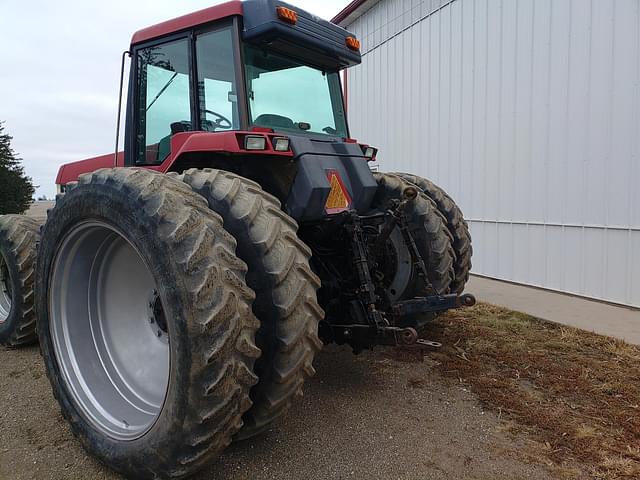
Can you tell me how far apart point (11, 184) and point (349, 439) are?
20500mm

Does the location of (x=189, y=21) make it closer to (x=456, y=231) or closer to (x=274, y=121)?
(x=274, y=121)

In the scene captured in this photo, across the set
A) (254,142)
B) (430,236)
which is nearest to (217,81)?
(254,142)

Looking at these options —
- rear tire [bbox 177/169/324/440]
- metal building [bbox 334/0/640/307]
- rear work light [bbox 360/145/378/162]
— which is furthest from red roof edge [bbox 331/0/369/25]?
rear tire [bbox 177/169/324/440]

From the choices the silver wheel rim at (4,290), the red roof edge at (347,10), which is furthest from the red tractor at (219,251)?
the red roof edge at (347,10)

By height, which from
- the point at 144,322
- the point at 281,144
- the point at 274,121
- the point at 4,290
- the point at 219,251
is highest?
the point at 274,121

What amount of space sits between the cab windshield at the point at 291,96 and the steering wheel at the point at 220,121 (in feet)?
0.61

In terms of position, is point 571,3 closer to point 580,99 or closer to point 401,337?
point 580,99

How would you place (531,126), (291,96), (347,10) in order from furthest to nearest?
(347,10) → (531,126) → (291,96)

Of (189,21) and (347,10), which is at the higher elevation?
(347,10)

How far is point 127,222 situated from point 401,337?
1.57 metres

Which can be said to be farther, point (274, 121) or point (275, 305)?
point (274, 121)

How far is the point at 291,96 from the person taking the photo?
3.46 metres

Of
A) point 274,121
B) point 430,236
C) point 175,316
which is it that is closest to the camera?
point 175,316

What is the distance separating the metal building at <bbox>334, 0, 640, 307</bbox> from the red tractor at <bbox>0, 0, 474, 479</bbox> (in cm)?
264
